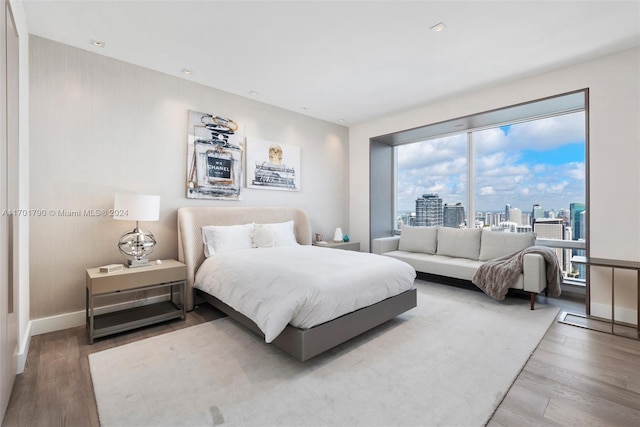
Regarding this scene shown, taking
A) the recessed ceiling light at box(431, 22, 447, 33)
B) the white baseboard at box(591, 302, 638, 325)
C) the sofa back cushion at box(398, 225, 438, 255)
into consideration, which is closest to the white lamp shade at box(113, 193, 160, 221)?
the recessed ceiling light at box(431, 22, 447, 33)

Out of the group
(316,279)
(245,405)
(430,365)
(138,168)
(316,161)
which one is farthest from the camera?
(316,161)

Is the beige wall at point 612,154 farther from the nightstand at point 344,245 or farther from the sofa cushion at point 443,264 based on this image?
the nightstand at point 344,245

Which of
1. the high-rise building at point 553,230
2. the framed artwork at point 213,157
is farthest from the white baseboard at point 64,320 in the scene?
the high-rise building at point 553,230

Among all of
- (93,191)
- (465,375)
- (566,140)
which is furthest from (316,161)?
(465,375)

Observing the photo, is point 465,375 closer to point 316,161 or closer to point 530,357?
point 530,357

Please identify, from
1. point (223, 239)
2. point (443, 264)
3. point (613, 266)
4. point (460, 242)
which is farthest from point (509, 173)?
point (223, 239)

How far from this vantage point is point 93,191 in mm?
3053

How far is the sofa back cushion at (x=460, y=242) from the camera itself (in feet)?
14.1

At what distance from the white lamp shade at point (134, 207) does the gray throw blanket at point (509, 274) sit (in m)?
3.91

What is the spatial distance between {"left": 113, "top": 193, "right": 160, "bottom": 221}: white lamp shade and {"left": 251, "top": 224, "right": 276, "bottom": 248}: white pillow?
4.03ft

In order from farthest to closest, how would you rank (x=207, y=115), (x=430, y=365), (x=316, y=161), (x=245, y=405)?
(x=316, y=161) → (x=207, y=115) → (x=430, y=365) → (x=245, y=405)

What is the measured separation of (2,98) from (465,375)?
11.0ft

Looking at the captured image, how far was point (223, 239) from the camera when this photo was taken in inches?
141

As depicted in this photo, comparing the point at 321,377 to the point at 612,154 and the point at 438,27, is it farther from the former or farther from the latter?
the point at 612,154
